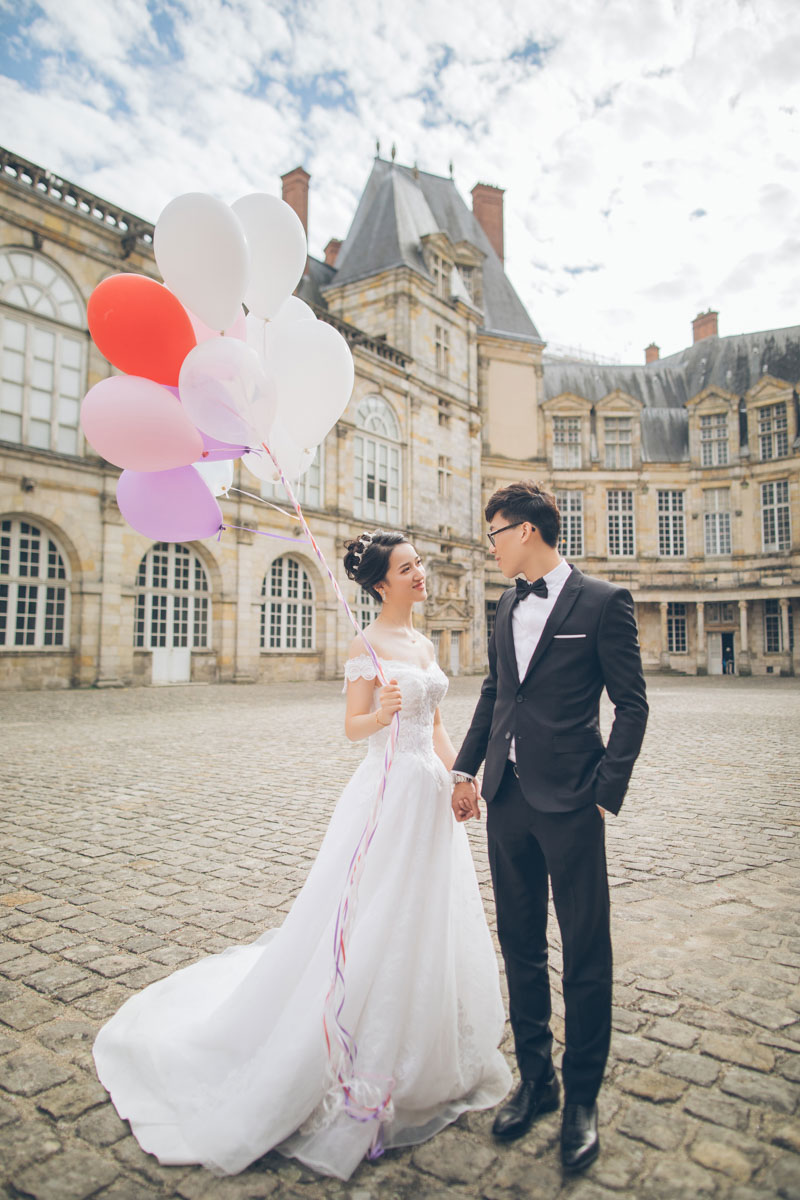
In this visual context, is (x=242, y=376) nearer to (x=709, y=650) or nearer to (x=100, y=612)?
(x=100, y=612)

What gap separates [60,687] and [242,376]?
17.0 metres

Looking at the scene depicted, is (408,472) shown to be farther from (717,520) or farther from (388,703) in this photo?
(388,703)

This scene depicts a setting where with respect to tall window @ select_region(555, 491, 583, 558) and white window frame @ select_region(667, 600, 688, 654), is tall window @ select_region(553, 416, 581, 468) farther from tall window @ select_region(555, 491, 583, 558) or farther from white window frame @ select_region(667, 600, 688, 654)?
white window frame @ select_region(667, 600, 688, 654)

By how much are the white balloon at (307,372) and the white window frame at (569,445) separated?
35.3m

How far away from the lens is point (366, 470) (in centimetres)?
2734

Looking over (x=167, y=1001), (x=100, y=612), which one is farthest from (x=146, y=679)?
(x=167, y=1001)

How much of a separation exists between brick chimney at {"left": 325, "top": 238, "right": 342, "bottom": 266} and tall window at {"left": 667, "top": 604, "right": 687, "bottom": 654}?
23.4 meters

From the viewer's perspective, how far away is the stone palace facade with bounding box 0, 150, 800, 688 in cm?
1773

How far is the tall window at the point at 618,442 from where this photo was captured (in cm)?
3744

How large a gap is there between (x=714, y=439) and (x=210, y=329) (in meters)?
38.3

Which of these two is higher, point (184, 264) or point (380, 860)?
point (184, 264)

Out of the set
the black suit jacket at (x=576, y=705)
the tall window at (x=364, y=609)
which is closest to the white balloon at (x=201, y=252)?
the black suit jacket at (x=576, y=705)

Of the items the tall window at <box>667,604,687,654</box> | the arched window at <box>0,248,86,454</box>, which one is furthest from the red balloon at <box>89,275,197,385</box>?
the tall window at <box>667,604,687,654</box>

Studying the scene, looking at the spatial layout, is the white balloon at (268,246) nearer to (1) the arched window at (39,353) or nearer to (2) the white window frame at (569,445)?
(1) the arched window at (39,353)
